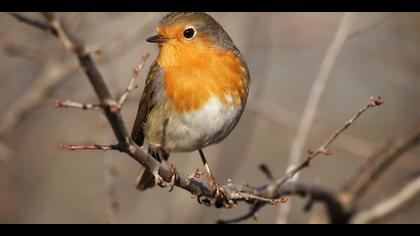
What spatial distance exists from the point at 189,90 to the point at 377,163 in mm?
A: 1629

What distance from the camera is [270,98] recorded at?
8.19m

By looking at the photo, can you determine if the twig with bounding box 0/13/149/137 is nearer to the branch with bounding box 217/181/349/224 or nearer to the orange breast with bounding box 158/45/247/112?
the orange breast with bounding box 158/45/247/112

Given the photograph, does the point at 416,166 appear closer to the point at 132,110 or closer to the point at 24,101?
the point at 132,110

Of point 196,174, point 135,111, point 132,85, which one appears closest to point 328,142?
point 196,174

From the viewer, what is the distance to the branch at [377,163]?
439 cm

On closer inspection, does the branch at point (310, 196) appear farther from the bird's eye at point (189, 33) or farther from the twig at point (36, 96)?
the twig at point (36, 96)

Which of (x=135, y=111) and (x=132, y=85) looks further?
(x=135, y=111)

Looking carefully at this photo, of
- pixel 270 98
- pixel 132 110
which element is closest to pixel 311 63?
pixel 270 98

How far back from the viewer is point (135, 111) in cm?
602

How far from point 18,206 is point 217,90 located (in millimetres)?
3198

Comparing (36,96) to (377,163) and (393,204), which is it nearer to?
(377,163)

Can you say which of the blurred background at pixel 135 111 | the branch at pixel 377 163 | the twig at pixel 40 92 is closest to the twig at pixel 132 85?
the blurred background at pixel 135 111
